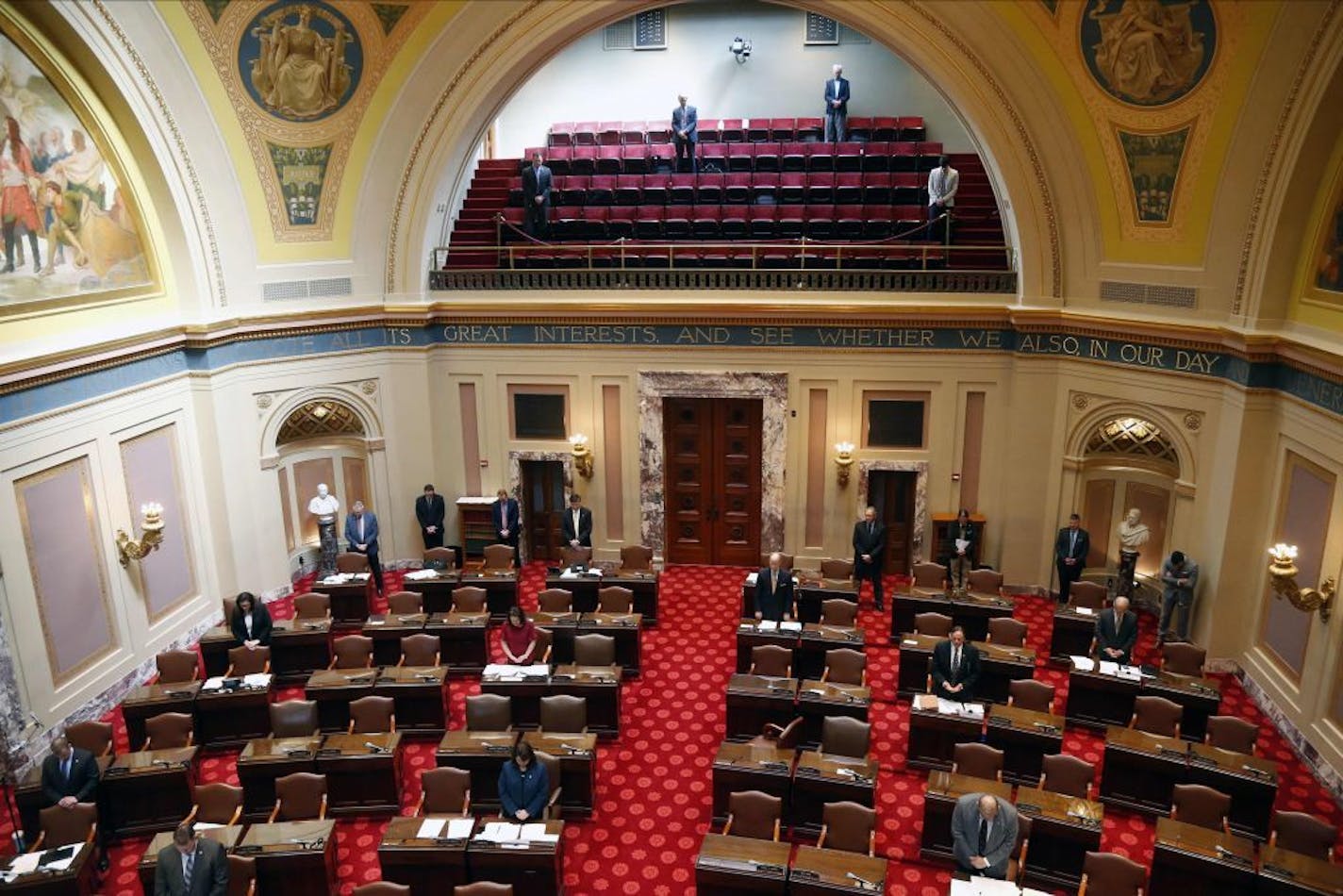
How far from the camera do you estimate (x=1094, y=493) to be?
1516cm

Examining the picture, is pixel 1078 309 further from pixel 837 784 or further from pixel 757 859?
pixel 757 859

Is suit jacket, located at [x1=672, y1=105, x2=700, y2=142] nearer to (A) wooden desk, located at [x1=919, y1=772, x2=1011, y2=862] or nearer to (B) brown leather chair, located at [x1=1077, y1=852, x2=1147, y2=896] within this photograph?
(A) wooden desk, located at [x1=919, y1=772, x2=1011, y2=862]

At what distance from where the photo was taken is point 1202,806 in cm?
902

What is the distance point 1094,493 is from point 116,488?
13.7m

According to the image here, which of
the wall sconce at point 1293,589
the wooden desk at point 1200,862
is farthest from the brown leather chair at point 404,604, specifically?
the wall sconce at point 1293,589

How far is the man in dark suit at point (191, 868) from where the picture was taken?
804cm

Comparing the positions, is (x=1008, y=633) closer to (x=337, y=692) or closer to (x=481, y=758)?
(x=481, y=758)

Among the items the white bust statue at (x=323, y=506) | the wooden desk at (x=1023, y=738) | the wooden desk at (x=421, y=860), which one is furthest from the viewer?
the white bust statue at (x=323, y=506)

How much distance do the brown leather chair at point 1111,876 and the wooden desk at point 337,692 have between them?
7452 millimetres

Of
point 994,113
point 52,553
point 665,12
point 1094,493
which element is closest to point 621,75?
point 665,12

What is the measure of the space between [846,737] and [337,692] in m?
5.62

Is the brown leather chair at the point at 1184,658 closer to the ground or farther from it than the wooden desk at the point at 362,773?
farther from it

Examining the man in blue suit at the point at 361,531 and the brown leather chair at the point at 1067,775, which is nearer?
the brown leather chair at the point at 1067,775

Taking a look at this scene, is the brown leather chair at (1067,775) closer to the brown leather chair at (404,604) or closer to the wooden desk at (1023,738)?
the wooden desk at (1023,738)
